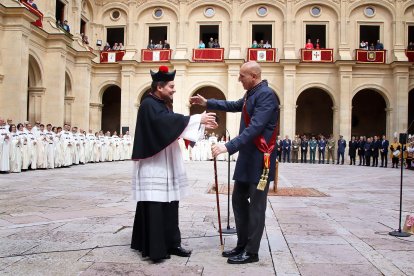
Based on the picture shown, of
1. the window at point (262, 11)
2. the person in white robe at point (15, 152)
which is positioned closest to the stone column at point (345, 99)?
the window at point (262, 11)

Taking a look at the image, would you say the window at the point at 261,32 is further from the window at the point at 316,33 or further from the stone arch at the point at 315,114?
the stone arch at the point at 315,114

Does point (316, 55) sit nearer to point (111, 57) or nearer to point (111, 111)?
point (111, 57)

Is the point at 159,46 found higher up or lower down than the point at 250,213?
higher up

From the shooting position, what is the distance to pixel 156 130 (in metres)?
4.36

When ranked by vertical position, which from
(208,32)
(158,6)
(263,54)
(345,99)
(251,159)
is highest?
(158,6)

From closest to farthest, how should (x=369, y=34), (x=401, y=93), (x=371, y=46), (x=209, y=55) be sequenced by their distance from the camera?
(x=401, y=93) → (x=371, y=46) → (x=209, y=55) → (x=369, y=34)

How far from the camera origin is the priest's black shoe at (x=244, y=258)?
4201mm

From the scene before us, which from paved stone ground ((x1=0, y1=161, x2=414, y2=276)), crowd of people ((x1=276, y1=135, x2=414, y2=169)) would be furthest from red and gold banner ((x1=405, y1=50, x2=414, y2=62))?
paved stone ground ((x1=0, y1=161, x2=414, y2=276))

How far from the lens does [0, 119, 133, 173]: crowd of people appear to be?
14.6 meters

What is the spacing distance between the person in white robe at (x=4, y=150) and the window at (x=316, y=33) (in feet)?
74.3

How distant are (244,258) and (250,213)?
45 cm

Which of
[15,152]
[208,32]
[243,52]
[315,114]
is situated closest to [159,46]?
[208,32]

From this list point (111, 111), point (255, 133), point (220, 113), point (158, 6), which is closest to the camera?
point (255, 133)

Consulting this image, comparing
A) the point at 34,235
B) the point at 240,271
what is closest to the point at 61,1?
the point at 34,235
